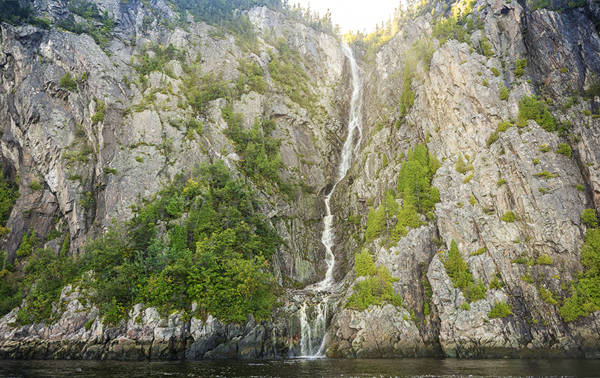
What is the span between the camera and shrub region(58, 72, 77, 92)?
186 ft

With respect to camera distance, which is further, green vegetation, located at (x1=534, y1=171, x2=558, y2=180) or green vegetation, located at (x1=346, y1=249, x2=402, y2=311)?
green vegetation, located at (x1=534, y1=171, x2=558, y2=180)

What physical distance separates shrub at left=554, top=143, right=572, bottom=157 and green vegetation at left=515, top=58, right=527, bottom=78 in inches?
592

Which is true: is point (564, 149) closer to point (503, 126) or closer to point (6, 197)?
point (503, 126)

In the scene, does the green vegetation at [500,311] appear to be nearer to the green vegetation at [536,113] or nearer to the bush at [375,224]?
the bush at [375,224]

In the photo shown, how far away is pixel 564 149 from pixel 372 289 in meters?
31.1

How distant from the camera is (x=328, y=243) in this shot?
190ft

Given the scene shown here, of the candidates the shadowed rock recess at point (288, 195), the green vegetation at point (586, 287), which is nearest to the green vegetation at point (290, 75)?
the shadowed rock recess at point (288, 195)

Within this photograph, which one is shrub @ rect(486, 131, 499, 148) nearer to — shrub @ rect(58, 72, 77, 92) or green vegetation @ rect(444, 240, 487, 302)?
green vegetation @ rect(444, 240, 487, 302)

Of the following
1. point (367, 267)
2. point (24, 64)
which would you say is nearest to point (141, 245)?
point (367, 267)

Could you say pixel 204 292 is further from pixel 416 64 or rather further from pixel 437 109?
pixel 416 64

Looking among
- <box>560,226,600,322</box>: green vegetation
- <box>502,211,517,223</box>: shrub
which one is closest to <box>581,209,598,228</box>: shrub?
<box>560,226,600,322</box>: green vegetation

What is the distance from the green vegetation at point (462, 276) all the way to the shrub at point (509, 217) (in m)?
7.03

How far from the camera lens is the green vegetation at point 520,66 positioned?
173ft

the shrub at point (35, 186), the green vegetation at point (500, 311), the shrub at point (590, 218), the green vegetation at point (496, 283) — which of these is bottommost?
the green vegetation at point (500, 311)
